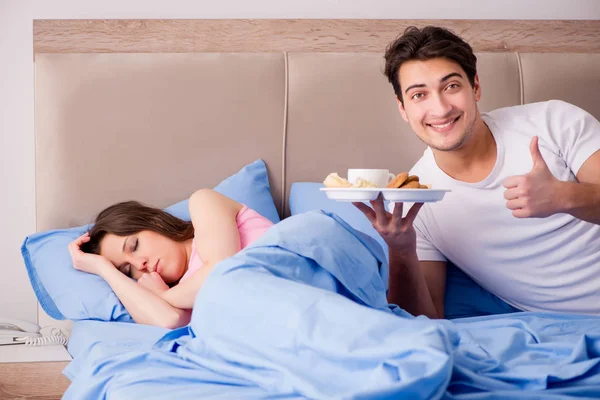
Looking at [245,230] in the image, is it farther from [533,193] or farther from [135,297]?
[533,193]

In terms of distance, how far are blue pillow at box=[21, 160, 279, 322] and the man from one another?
0.63 meters

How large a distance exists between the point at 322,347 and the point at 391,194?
0.63m

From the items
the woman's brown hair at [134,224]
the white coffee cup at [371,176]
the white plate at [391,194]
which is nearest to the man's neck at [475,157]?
the white coffee cup at [371,176]

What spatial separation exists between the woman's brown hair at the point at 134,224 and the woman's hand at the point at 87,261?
7cm

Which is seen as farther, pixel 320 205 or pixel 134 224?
pixel 320 205

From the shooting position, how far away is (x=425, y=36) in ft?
6.65

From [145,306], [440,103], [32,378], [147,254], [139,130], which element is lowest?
[32,378]

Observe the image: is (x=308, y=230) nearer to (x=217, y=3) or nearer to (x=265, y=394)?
(x=265, y=394)

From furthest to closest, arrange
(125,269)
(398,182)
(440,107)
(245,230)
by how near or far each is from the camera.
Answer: (125,269), (245,230), (440,107), (398,182)

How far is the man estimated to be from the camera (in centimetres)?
192

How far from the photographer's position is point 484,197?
1.98m

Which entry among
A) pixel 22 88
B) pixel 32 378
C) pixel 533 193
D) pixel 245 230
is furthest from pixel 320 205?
pixel 22 88

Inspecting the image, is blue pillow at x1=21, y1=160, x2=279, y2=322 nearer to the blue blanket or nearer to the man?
the blue blanket

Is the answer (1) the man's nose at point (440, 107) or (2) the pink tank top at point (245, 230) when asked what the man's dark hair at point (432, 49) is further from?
(2) the pink tank top at point (245, 230)
